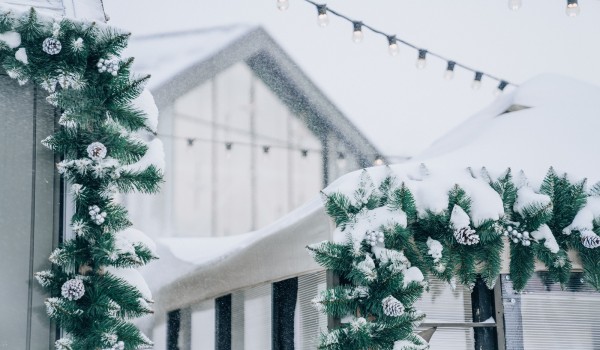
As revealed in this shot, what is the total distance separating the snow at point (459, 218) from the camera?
4738mm

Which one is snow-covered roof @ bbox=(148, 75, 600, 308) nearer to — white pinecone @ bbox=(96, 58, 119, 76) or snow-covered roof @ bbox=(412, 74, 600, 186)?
snow-covered roof @ bbox=(412, 74, 600, 186)

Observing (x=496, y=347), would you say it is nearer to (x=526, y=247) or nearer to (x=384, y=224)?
(x=526, y=247)

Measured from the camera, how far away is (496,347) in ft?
17.3

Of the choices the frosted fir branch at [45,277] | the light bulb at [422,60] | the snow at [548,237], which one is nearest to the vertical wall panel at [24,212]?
the frosted fir branch at [45,277]

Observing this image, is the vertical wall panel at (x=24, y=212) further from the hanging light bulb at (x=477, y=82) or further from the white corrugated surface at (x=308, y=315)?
the hanging light bulb at (x=477, y=82)

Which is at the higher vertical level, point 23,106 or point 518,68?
point 518,68

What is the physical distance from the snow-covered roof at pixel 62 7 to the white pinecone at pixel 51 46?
0.19 meters

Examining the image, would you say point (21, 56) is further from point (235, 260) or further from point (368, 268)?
point (235, 260)

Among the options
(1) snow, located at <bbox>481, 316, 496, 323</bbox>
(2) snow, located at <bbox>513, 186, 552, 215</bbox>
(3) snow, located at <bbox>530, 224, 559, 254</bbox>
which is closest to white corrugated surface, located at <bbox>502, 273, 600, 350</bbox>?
(1) snow, located at <bbox>481, 316, 496, 323</bbox>

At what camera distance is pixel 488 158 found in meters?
5.69

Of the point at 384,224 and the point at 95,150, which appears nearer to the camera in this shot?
the point at 95,150

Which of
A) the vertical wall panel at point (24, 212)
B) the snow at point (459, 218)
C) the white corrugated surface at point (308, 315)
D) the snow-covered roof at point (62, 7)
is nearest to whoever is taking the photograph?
the vertical wall panel at point (24, 212)

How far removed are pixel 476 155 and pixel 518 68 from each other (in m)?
9.23

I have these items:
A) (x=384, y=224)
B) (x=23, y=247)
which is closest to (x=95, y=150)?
(x=23, y=247)
